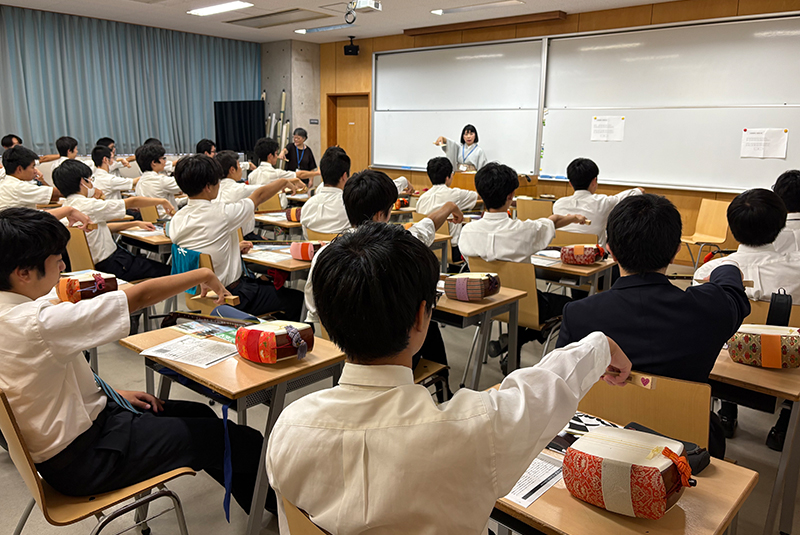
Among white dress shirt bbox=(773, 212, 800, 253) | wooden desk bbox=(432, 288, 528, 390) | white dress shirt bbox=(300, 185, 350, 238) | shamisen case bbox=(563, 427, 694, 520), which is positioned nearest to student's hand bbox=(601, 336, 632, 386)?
shamisen case bbox=(563, 427, 694, 520)

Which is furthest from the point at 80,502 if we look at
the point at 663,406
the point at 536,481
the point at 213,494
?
the point at 663,406

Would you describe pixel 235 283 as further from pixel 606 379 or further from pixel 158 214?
pixel 606 379

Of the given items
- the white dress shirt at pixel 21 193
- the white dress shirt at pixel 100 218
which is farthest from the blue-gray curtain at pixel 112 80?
the white dress shirt at pixel 100 218

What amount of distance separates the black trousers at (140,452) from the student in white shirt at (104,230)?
2.36 metres

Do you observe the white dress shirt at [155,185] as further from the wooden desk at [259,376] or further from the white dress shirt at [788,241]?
the white dress shirt at [788,241]

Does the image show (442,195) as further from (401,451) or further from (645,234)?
(401,451)

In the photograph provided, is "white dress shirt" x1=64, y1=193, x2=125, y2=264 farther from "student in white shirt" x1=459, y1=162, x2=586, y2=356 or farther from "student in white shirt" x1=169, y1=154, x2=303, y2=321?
"student in white shirt" x1=459, y1=162, x2=586, y2=356

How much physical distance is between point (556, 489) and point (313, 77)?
10.5 metres

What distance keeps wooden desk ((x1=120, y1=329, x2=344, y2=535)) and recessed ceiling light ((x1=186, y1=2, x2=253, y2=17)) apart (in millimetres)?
6875

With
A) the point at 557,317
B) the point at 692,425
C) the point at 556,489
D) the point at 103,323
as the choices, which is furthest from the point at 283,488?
the point at 557,317

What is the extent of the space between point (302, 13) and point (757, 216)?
283 inches

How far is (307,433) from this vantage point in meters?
0.96

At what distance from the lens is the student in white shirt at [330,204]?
4230 mm

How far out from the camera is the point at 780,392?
173 centimetres
